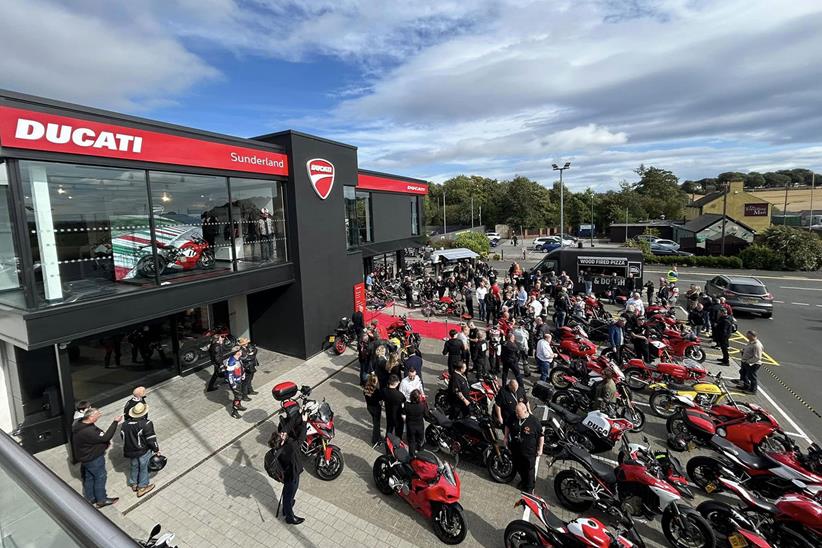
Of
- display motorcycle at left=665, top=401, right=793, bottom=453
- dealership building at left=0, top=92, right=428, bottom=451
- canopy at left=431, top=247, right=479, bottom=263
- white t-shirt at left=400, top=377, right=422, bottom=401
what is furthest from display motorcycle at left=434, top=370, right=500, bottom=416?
canopy at left=431, top=247, right=479, bottom=263

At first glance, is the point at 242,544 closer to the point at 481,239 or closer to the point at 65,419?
the point at 65,419

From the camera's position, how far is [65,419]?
7863 millimetres

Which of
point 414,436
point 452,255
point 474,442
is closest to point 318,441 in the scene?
point 414,436

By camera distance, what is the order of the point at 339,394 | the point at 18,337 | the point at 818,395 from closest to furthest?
the point at 18,337 → the point at 818,395 → the point at 339,394

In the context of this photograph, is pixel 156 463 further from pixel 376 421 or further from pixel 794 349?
pixel 794 349

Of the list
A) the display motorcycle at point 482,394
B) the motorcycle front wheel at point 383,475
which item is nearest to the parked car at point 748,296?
the display motorcycle at point 482,394

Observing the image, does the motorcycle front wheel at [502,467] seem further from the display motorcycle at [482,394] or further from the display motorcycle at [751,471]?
the display motorcycle at [751,471]

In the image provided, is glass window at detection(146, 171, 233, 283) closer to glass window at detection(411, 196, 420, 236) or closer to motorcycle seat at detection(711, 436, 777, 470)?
motorcycle seat at detection(711, 436, 777, 470)

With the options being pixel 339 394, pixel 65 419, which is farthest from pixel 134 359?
pixel 339 394

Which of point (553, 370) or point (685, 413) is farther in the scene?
point (553, 370)

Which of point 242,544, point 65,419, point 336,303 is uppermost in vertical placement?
point 336,303

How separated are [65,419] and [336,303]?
7.38m

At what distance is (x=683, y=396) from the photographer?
303 inches

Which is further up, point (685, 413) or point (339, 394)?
point (685, 413)
